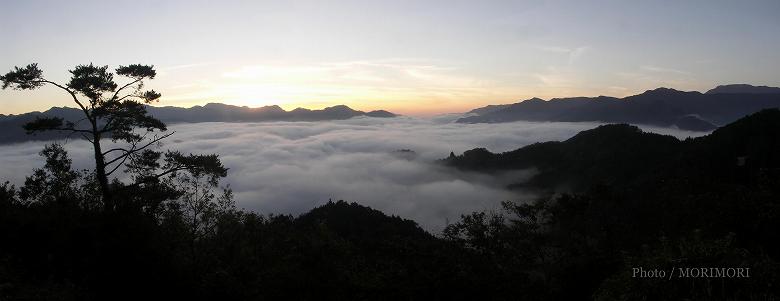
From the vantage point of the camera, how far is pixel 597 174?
153m

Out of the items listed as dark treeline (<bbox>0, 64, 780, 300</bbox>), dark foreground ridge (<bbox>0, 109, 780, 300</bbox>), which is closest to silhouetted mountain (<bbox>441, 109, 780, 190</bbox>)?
dark foreground ridge (<bbox>0, 109, 780, 300</bbox>)

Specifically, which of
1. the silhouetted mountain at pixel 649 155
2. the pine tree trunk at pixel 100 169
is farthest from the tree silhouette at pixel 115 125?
the silhouetted mountain at pixel 649 155

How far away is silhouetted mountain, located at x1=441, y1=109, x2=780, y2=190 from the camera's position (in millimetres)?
112562

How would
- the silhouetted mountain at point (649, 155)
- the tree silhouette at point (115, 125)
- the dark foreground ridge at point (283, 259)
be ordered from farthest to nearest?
the silhouetted mountain at point (649, 155), the tree silhouette at point (115, 125), the dark foreground ridge at point (283, 259)

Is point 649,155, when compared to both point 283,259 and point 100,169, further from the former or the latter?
point 100,169

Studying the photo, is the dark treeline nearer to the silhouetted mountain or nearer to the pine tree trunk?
the pine tree trunk

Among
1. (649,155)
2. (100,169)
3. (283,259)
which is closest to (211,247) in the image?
(283,259)

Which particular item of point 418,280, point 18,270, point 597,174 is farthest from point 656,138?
point 18,270

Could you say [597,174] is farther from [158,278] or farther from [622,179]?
[158,278]

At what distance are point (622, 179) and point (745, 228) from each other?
433 ft

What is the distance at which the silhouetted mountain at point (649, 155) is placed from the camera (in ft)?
369

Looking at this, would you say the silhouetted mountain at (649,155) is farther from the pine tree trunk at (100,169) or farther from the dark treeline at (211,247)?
the pine tree trunk at (100,169)

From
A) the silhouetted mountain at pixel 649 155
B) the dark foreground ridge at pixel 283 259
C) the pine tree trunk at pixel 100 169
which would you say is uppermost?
the pine tree trunk at pixel 100 169

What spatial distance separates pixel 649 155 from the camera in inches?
5787
